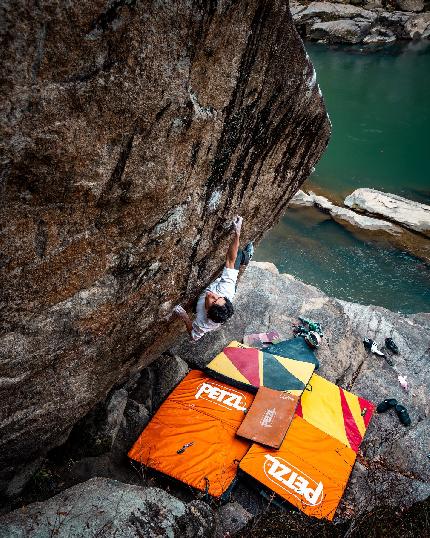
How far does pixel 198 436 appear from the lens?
19.4ft

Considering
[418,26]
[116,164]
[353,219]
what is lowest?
[353,219]

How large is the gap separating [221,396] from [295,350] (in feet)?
6.52

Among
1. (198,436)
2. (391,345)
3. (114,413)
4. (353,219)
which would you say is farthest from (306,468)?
(353,219)

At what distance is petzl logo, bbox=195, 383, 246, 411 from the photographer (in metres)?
6.38

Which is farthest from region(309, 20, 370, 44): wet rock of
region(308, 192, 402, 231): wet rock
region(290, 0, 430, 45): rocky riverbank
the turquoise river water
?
region(308, 192, 402, 231): wet rock

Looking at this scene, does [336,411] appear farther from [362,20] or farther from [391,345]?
[362,20]

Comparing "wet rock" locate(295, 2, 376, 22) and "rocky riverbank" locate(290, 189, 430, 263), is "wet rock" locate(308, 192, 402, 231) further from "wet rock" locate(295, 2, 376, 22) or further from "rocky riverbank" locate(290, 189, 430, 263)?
"wet rock" locate(295, 2, 376, 22)

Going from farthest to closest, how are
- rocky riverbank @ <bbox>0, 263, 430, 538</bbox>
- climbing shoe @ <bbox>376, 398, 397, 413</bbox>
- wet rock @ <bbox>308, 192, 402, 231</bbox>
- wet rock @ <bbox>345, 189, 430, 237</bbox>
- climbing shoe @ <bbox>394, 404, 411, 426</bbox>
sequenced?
wet rock @ <bbox>308, 192, 402, 231</bbox>
wet rock @ <bbox>345, 189, 430, 237</bbox>
climbing shoe @ <bbox>376, 398, 397, 413</bbox>
climbing shoe @ <bbox>394, 404, 411, 426</bbox>
rocky riverbank @ <bbox>0, 263, 430, 538</bbox>

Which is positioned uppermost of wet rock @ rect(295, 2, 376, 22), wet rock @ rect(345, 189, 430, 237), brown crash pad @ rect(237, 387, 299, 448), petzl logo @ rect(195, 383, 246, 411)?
wet rock @ rect(295, 2, 376, 22)

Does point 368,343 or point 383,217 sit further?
point 383,217

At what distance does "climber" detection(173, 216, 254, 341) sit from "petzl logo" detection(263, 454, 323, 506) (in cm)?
230

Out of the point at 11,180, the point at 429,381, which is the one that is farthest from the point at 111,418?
the point at 429,381

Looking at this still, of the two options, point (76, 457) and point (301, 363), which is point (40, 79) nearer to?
point (76, 457)

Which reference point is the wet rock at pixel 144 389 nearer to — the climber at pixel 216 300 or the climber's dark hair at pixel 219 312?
the climber at pixel 216 300
